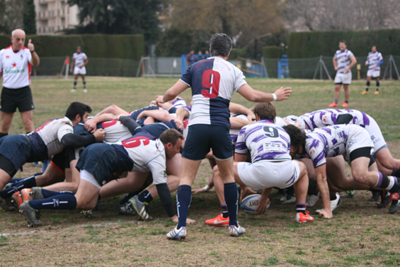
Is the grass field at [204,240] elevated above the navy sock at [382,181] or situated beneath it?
situated beneath

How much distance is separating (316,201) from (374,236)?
4.39 ft

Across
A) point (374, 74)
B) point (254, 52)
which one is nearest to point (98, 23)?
point (254, 52)

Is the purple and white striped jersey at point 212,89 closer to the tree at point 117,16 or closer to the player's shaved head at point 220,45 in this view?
the player's shaved head at point 220,45

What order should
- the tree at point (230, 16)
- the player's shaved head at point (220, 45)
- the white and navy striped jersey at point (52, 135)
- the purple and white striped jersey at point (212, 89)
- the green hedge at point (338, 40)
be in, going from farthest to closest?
1. the tree at point (230, 16)
2. the green hedge at point (338, 40)
3. the white and navy striped jersey at point (52, 135)
4. the player's shaved head at point (220, 45)
5. the purple and white striped jersey at point (212, 89)

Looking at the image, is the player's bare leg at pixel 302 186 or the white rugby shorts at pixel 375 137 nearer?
the player's bare leg at pixel 302 186

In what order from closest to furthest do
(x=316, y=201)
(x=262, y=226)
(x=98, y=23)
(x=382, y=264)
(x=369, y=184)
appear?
(x=382, y=264)
(x=262, y=226)
(x=369, y=184)
(x=316, y=201)
(x=98, y=23)

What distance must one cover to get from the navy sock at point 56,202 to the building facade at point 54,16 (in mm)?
72855

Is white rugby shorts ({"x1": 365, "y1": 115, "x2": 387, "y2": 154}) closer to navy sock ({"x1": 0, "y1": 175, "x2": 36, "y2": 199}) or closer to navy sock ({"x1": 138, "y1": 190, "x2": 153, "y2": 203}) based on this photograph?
navy sock ({"x1": 138, "y1": 190, "x2": 153, "y2": 203})

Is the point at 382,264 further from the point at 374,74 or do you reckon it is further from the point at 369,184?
the point at 374,74

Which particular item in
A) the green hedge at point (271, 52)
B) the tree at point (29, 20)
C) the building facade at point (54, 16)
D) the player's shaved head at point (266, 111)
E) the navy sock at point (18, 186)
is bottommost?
the navy sock at point (18, 186)

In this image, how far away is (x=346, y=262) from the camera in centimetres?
360

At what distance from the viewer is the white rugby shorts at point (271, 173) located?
15.5 feet

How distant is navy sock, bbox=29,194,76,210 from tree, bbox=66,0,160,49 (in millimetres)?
45315

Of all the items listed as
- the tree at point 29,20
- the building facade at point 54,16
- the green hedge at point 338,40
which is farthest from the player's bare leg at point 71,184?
the building facade at point 54,16
